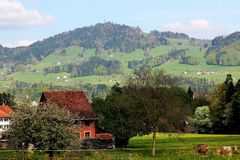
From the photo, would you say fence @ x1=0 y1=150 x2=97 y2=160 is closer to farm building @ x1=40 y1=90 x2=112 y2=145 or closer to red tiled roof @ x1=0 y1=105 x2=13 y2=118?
farm building @ x1=40 y1=90 x2=112 y2=145

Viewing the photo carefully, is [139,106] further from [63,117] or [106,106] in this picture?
[63,117]

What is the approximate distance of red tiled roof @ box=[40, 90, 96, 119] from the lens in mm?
83625

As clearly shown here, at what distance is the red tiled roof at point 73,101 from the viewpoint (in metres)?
83.6


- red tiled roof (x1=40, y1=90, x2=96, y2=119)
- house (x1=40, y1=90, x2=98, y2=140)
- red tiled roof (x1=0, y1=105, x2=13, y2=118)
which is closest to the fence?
red tiled roof (x1=40, y1=90, x2=96, y2=119)

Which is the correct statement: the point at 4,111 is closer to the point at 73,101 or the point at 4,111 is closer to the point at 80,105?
the point at 73,101

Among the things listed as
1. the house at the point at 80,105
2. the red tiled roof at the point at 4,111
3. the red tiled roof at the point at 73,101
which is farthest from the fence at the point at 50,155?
the red tiled roof at the point at 4,111

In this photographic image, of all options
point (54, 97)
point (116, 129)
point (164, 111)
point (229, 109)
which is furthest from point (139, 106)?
point (229, 109)

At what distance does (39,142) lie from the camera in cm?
4472

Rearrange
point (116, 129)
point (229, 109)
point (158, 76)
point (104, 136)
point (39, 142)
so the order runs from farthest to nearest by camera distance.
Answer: point (229, 109)
point (104, 136)
point (116, 129)
point (158, 76)
point (39, 142)

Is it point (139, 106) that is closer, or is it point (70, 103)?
point (139, 106)

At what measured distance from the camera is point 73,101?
84.8 metres

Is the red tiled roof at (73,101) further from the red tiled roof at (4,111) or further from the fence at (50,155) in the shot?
the red tiled roof at (4,111)

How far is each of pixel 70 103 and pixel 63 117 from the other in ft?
123

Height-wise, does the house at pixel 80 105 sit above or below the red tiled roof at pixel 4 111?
above
